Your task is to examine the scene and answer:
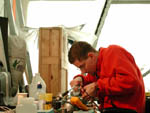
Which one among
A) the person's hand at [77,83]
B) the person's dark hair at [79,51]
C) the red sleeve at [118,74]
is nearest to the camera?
the red sleeve at [118,74]

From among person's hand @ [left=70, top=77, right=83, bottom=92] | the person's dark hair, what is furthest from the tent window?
the person's dark hair

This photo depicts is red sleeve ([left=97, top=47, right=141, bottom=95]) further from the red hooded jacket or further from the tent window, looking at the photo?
the tent window

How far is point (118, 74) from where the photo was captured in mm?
1247

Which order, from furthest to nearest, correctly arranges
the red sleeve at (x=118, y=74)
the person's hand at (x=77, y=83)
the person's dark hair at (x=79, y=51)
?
the person's hand at (x=77, y=83), the person's dark hair at (x=79, y=51), the red sleeve at (x=118, y=74)

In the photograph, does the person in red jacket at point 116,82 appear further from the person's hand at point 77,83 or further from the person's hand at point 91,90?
the person's hand at point 77,83

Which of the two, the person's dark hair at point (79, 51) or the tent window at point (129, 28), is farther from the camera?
the tent window at point (129, 28)

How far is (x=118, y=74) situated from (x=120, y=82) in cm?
5

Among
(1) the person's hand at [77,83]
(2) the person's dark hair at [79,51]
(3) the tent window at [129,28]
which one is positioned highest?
(3) the tent window at [129,28]

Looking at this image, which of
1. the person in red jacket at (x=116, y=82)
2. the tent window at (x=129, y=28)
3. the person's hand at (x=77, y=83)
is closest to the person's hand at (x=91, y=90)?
the person in red jacket at (x=116, y=82)

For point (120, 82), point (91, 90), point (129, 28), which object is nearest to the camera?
point (120, 82)

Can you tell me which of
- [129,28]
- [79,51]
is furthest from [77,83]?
[129,28]

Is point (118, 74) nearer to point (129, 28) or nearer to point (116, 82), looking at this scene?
point (116, 82)

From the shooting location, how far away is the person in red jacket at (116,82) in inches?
48.0

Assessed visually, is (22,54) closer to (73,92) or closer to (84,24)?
(73,92)
